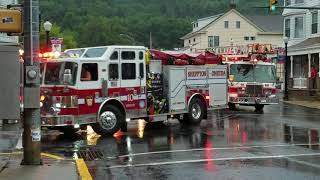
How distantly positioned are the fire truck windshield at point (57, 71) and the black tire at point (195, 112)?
5381mm

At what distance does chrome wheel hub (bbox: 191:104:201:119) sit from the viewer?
2045cm

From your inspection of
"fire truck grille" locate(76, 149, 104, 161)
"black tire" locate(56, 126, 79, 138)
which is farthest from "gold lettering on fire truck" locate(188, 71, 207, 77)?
"fire truck grille" locate(76, 149, 104, 161)

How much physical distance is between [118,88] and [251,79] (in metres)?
11.7

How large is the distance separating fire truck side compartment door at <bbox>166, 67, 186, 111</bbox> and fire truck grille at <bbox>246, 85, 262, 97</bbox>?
27.0ft

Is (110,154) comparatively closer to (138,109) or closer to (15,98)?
(15,98)

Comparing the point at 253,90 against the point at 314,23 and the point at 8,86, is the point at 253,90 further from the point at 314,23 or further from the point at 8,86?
the point at 8,86

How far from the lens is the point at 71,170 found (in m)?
10.5

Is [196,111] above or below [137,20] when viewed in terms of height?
below

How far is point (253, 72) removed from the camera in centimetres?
2767

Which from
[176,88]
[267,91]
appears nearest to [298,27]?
[267,91]

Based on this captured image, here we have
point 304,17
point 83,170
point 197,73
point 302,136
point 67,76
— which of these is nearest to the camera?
point 83,170

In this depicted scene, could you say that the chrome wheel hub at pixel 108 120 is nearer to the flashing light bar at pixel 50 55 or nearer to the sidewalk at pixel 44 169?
the flashing light bar at pixel 50 55

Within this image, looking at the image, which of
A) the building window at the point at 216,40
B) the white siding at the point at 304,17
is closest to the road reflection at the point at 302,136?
the white siding at the point at 304,17

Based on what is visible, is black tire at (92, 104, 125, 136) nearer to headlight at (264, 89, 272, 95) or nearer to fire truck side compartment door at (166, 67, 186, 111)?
fire truck side compartment door at (166, 67, 186, 111)
